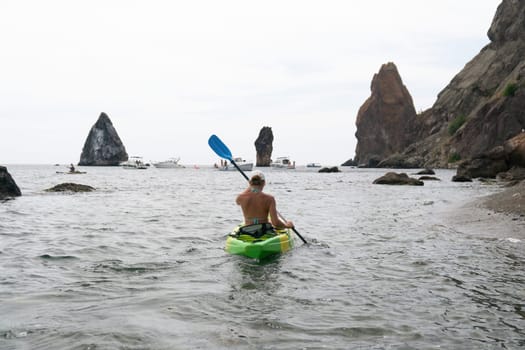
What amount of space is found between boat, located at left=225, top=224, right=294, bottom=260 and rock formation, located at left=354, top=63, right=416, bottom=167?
175163 millimetres

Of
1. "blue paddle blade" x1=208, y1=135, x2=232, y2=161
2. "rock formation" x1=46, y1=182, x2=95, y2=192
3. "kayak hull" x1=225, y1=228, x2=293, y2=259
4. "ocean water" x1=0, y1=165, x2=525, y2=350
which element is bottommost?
"ocean water" x1=0, y1=165, x2=525, y2=350

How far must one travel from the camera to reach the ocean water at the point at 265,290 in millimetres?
5143

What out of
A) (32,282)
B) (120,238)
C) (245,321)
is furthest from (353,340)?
(120,238)

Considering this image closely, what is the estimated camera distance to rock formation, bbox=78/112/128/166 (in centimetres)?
16750

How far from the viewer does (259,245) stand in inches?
373

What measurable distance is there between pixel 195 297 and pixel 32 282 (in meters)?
2.85

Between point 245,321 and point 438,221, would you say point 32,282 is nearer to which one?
point 245,321

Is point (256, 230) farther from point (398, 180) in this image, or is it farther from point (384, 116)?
point (384, 116)

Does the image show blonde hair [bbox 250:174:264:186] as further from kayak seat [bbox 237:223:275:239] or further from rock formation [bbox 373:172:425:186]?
rock formation [bbox 373:172:425:186]

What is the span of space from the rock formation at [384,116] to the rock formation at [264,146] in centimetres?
4035

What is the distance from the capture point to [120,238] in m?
12.8

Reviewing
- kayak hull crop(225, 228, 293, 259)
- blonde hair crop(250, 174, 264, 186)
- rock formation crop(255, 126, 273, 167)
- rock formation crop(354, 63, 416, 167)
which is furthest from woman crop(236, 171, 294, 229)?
rock formation crop(354, 63, 416, 167)

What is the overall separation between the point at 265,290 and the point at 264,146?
Answer: 158 metres

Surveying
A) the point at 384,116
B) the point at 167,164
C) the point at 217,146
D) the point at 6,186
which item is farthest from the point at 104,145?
the point at 217,146
